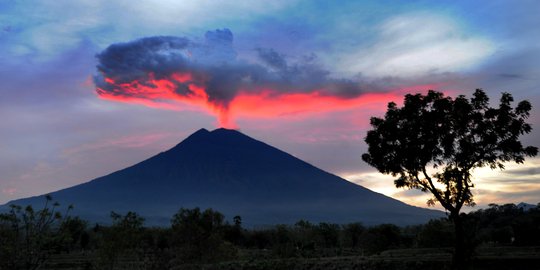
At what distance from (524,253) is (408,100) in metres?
14.8

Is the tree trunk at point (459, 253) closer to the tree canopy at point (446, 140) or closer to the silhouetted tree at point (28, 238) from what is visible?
the tree canopy at point (446, 140)

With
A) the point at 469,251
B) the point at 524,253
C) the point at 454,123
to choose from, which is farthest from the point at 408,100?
the point at 524,253

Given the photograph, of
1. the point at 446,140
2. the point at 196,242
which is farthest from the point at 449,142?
the point at 196,242

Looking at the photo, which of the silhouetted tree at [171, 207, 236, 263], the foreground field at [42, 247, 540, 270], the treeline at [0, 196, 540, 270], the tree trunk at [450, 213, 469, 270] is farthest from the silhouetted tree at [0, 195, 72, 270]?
the tree trunk at [450, 213, 469, 270]

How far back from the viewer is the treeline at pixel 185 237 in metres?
18.7

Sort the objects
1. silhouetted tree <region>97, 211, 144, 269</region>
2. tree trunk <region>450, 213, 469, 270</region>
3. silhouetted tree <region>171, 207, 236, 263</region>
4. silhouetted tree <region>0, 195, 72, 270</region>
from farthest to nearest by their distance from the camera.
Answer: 1. silhouetted tree <region>171, 207, 236, 263</region>
2. tree trunk <region>450, 213, 469, 270</region>
3. silhouetted tree <region>97, 211, 144, 269</region>
4. silhouetted tree <region>0, 195, 72, 270</region>

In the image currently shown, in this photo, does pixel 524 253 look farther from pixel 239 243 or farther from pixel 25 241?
pixel 239 243

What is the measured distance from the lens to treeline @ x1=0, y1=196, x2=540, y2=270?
1872 centimetres

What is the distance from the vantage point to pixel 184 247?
1577 inches

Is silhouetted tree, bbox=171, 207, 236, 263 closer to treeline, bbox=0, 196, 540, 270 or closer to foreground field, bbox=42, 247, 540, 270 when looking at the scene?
treeline, bbox=0, 196, 540, 270

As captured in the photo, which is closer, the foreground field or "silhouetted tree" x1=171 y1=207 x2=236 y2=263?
the foreground field

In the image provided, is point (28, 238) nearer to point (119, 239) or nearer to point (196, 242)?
point (119, 239)

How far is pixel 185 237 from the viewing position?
41125mm

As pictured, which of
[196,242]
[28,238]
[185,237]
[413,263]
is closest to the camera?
[28,238]
